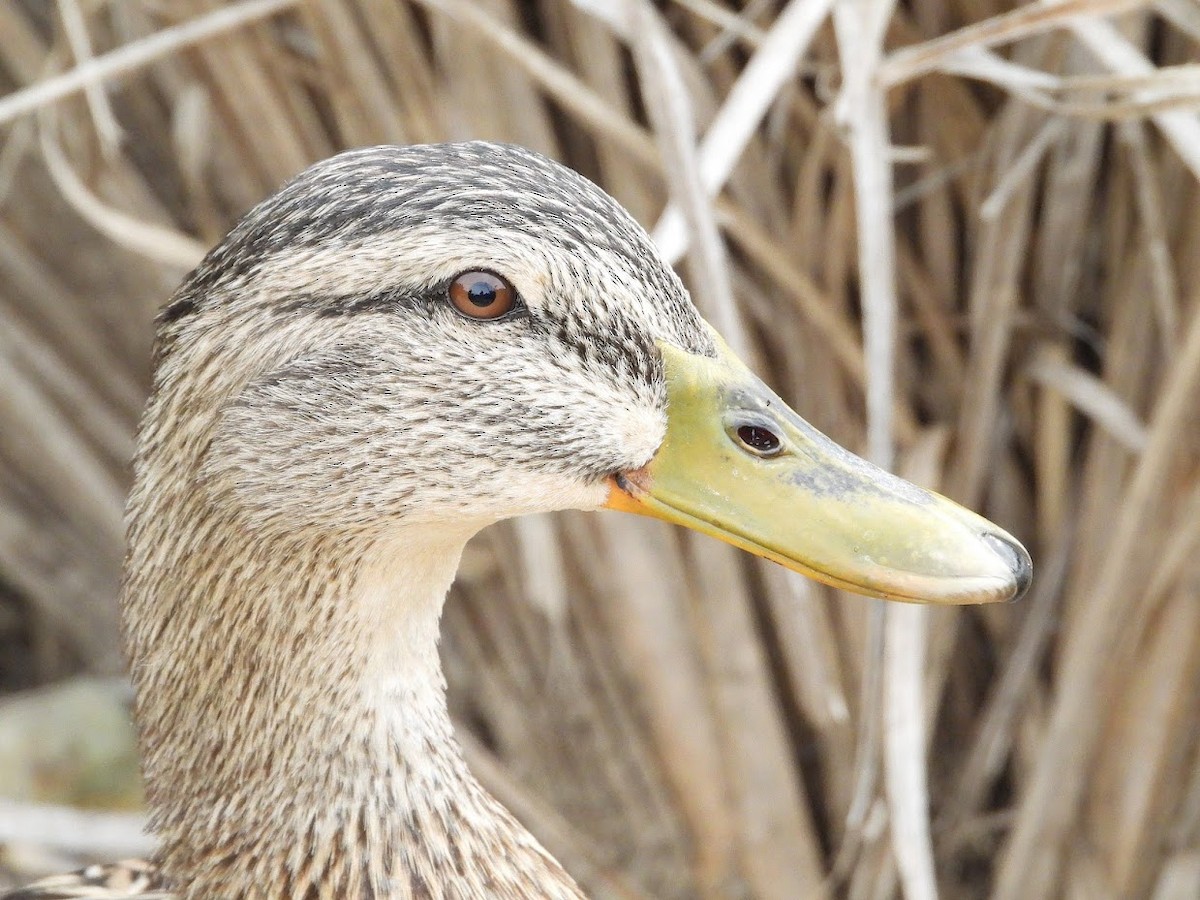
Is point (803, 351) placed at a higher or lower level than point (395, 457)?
Answer: lower

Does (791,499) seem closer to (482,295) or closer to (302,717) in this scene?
(482,295)

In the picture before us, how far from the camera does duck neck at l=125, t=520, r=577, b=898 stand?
3.28 ft

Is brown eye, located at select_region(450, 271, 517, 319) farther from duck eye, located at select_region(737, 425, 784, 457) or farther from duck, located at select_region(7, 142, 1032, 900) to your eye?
duck eye, located at select_region(737, 425, 784, 457)

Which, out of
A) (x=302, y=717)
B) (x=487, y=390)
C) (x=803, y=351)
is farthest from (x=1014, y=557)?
(x=803, y=351)

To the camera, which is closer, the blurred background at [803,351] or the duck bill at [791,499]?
the duck bill at [791,499]

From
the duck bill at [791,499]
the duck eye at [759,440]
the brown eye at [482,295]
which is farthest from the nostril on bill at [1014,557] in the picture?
the brown eye at [482,295]

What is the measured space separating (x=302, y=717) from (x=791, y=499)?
15.7 inches

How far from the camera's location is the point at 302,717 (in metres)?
1.03

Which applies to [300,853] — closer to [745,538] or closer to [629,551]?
[745,538]

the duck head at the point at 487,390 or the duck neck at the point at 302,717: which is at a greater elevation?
the duck head at the point at 487,390

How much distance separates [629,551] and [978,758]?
1.67ft

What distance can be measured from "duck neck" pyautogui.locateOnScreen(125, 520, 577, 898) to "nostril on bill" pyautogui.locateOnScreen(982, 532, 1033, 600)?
15.0 inches

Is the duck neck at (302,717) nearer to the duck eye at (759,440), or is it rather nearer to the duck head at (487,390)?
the duck head at (487,390)

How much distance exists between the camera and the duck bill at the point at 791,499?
0.92 metres
